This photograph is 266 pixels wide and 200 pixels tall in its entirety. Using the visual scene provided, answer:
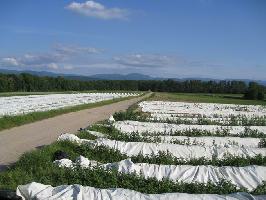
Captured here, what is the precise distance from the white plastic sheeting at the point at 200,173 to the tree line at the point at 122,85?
71072 mm

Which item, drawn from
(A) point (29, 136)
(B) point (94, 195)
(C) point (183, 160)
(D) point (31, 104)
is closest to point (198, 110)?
(D) point (31, 104)

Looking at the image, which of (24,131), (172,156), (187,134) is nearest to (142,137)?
(187,134)

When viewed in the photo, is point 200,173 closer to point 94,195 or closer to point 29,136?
point 94,195

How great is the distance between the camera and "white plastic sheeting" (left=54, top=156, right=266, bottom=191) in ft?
33.6

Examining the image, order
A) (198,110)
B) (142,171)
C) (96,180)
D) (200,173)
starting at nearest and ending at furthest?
1. (96,180)
2. (200,173)
3. (142,171)
4. (198,110)

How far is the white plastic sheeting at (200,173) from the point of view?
10.2 metres

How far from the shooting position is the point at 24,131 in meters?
19.1

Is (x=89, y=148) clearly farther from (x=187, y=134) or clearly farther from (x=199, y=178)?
(x=187, y=134)

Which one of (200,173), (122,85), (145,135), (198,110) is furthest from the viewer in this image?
(122,85)

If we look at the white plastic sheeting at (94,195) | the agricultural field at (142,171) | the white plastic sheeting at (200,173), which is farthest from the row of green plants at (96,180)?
the white plastic sheeting at (94,195)

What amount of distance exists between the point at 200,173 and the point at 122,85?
97760 millimetres

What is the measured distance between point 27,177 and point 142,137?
7.50 m

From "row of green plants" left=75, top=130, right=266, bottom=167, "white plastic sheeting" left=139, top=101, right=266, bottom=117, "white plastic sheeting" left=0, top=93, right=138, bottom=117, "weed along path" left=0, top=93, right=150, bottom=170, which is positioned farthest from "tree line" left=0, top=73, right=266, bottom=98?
"row of green plants" left=75, top=130, right=266, bottom=167

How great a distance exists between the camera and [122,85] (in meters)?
108
